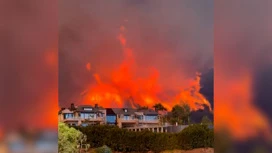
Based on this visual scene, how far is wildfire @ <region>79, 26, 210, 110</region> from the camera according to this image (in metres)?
4.96

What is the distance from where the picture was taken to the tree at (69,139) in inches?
193

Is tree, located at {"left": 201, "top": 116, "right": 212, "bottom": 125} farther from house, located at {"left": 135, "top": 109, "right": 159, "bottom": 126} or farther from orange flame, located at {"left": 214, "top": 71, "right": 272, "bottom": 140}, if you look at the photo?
orange flame, located at {"left": 214, "top": 71, "right": 272, "bottom": 140}

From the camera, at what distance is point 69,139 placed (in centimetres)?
498

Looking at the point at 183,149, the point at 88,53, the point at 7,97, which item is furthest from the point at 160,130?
the point at 7,97

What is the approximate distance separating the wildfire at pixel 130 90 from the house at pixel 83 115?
0.30 feet

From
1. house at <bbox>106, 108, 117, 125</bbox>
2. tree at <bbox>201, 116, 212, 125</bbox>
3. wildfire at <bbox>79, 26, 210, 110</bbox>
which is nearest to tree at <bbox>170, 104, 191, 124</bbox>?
wildfire at <bbox>79, 26, 210, 110</bbox>

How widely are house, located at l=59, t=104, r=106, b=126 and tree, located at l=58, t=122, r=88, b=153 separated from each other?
0.31ft

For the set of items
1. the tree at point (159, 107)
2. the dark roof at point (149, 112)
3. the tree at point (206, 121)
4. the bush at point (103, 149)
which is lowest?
the bush at point (103, 149)

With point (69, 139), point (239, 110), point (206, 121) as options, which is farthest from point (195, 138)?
point (239, 110)

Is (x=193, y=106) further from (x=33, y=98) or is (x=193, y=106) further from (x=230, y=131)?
(x=33, y=98)

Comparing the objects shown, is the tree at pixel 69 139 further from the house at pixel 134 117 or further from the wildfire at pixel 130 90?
the house at pixel 134 117

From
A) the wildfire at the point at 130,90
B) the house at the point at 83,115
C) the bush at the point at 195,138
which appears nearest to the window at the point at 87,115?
the house at the point at 83,115

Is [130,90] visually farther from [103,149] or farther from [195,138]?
[195,138]

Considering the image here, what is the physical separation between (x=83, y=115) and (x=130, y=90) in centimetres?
70
